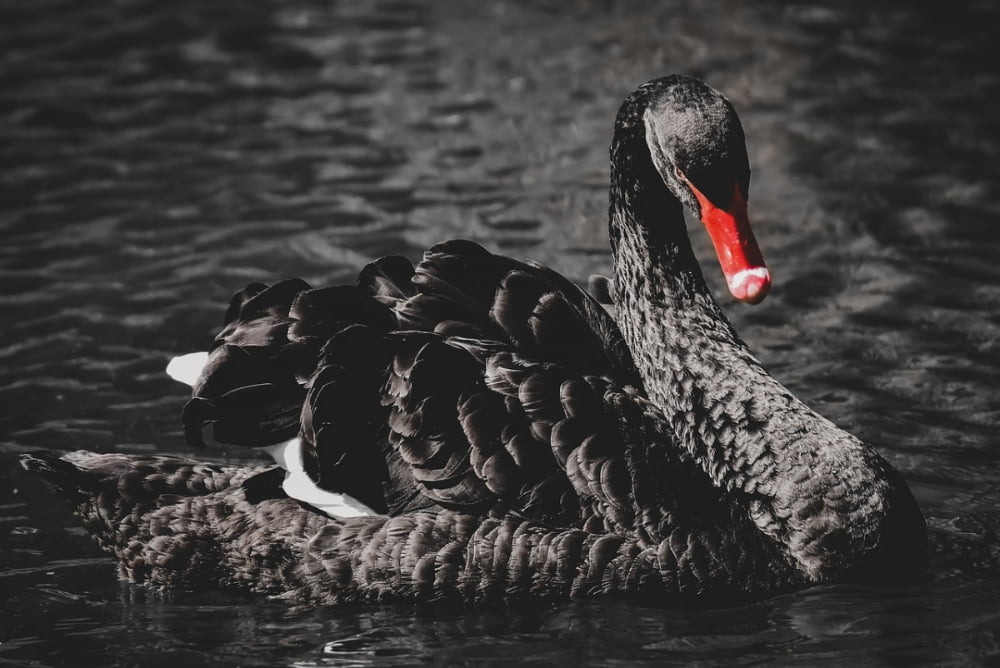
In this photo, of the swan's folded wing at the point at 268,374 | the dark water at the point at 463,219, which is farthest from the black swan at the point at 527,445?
the dark water at the point at 463,219

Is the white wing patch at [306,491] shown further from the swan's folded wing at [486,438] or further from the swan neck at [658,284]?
the swan neck at [658,284]

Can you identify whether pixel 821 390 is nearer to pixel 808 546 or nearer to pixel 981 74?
pixel 808 546

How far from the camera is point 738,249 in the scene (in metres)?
5.00

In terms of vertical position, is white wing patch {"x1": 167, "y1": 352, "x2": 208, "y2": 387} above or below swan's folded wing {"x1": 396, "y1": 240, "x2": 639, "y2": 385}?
below

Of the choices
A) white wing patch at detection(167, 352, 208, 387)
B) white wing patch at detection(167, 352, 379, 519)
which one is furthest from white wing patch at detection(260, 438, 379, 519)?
white wing patch at detection(167, 352, 208, 387)

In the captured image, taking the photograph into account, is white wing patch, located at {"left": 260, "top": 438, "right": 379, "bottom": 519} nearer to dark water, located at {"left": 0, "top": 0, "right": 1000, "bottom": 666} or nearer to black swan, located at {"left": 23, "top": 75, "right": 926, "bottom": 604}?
black swan, located at {"left": 23, "top": 75, "right": 926, "bottom": 604}

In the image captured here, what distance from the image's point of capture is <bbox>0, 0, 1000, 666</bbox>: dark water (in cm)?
509

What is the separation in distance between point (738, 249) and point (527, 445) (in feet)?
3.14

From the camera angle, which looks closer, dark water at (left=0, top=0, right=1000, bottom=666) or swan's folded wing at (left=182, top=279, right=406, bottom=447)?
dark water at (left=0, top=0, right=1000, bottom=666)

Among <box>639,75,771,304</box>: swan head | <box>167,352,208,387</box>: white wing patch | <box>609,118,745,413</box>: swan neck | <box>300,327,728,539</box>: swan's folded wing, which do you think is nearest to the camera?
<box>639,75,771,304</box>: swan head

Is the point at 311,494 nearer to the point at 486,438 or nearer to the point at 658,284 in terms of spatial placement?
the point at 486,438

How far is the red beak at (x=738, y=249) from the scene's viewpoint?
16.2 ft

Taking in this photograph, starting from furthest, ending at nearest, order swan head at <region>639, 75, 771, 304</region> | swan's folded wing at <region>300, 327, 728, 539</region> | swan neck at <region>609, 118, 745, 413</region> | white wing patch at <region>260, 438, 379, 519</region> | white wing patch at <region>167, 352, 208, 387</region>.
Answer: white wing patch at <region>167, 352, 208, 387</region> → swan neck at <region>609, 118, 745, 413</region> → white wing patch at <region>260, 438, 379, 519</region> → swan's folded wing at <region>300, 327, 728, 539</region> → swan head at <region>639, 75, 771, 304</region>

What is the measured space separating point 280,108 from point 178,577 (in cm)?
564
